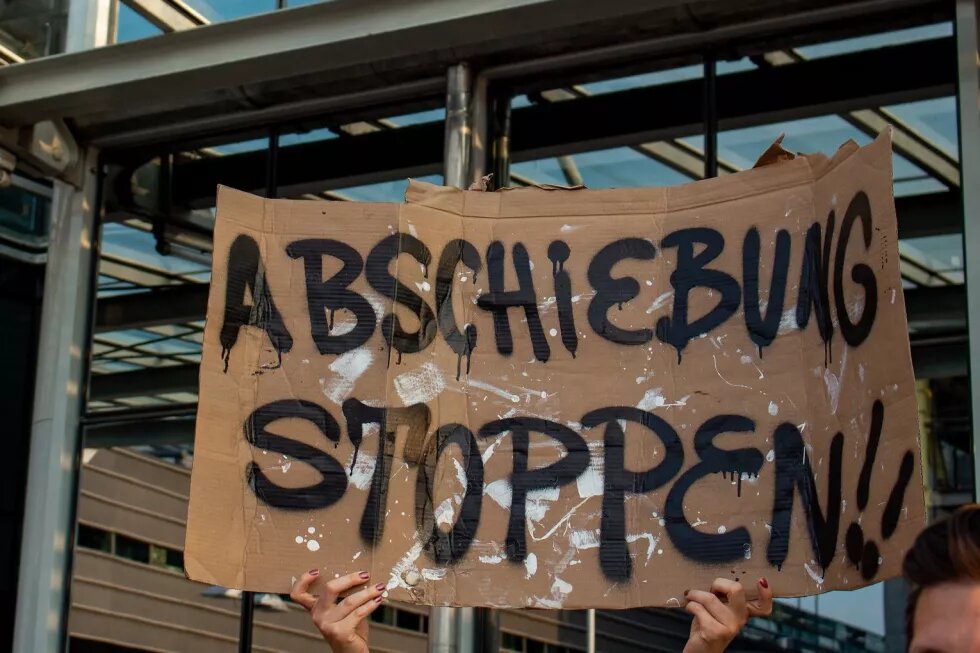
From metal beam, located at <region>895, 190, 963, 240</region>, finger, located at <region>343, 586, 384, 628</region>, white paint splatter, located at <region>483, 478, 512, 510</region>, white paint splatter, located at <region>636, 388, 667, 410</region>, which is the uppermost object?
metal beam, located at <region>895, 190, 963, 240</region>

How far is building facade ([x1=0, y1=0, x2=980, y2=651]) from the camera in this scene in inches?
272

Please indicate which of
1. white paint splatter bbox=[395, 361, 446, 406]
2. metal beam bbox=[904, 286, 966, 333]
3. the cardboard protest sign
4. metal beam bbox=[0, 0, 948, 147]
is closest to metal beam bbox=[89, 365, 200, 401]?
metal beam bbox=[0, 0, 948, 147]

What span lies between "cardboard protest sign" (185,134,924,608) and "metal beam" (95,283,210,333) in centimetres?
459

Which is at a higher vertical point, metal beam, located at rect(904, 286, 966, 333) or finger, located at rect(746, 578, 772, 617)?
metal beam, located at rect(904, 286, 966, 333)

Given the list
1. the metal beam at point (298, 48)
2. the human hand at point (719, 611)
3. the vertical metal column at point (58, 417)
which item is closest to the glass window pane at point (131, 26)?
the metal beam at point (298, 48)

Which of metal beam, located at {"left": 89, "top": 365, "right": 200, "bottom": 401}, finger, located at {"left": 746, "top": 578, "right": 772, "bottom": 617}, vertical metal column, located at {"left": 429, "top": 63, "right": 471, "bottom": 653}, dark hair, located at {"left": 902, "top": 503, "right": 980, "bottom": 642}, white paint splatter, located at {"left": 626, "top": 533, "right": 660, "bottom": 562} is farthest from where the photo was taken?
metal beam, located at {"left": 89, "top": 365, "right": 200, "bottom": 401}

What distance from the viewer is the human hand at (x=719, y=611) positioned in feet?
11.0

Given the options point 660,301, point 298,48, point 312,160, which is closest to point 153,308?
point 312,160

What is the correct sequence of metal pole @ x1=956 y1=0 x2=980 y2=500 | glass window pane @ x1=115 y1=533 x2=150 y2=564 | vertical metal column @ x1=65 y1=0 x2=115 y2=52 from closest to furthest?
metal pole @ x1=956 y1=0 x2=980 y2=500 < glass window pane @ x1=115 y1=533 x2=150 y2=564 < vertical metal column @ x1=65 y1=0 x2=115 y2=52

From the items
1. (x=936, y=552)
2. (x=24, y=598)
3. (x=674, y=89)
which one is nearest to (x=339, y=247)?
(x=936, y=552)

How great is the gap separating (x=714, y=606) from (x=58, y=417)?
6286mm

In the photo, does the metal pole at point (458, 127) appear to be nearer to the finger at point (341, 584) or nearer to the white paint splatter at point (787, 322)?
the white paint splatter at point (787, 322)

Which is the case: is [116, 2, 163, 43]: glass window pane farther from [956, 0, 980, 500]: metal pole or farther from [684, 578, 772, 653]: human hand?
[684, 578, 772, 653]: human hand

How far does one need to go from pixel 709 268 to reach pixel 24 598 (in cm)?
607
